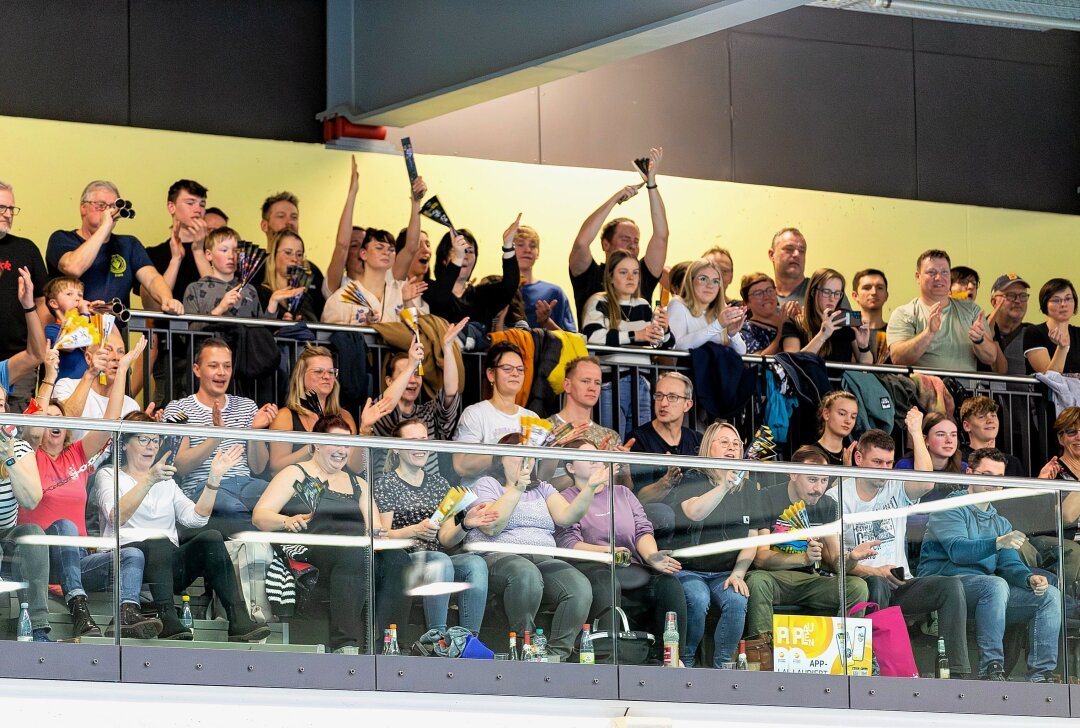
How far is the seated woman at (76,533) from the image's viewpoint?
732cm

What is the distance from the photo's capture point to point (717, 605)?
332 inches

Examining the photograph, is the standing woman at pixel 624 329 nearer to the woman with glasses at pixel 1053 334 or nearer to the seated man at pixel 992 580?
the seated man at pixel 992 580

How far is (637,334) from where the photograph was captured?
10398 millimetres

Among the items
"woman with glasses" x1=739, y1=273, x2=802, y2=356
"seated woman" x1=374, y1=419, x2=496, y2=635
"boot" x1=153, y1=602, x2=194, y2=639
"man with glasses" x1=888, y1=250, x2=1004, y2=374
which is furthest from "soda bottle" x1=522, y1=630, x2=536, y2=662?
"man with glasses" x1=888, y1=250, x2=1004, y2=374

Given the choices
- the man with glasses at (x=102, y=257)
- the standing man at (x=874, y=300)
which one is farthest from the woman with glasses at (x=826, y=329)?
the man with glasses at (x=102, y=257)

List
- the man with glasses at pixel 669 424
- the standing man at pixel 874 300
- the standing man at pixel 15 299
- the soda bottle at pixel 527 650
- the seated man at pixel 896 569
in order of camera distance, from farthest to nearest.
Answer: the standing man at pixel 874 300, the man with glasses at pixel 669 424, the standing man at pixel 15 299, the seated man at pixel 896 569, the soda bottle at pixel 527 650

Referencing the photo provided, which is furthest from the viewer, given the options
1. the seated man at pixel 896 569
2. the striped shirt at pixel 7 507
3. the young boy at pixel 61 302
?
the young boy at pixel 61 302

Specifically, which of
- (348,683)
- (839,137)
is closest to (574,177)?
(839,137)

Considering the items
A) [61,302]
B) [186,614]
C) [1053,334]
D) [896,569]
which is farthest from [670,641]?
[1053,334]

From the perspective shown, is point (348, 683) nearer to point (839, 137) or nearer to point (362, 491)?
point (362, 491)

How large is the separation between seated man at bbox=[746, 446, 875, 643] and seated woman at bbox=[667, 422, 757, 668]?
0.06 meters

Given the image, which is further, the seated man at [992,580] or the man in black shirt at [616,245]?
the man in black shirt at [616,245]

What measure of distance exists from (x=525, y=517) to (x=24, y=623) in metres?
2.01

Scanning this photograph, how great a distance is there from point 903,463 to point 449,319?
243cm
